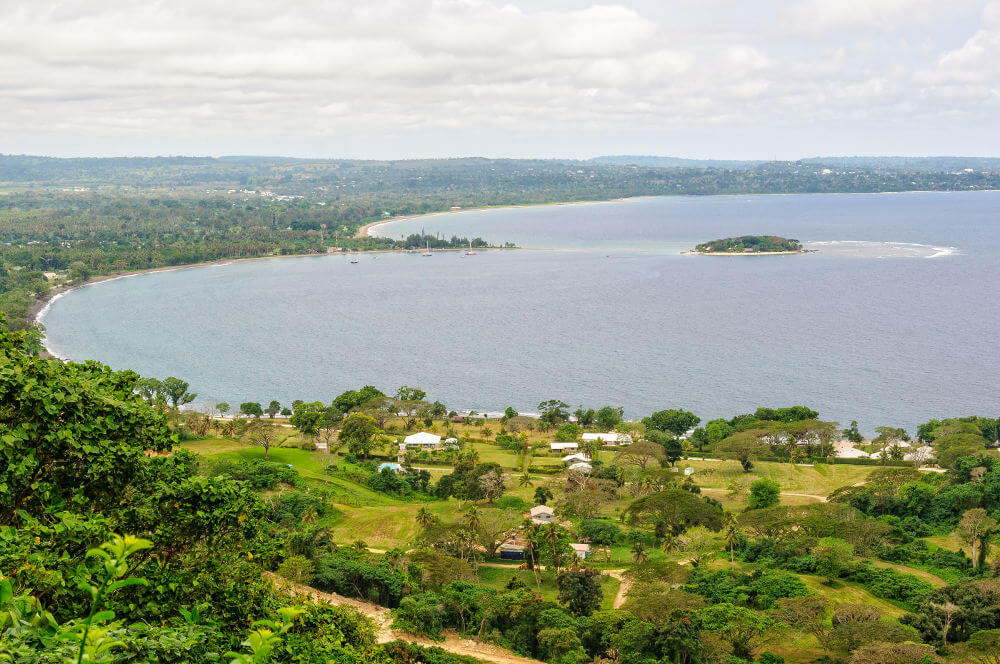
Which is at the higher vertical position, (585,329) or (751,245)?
(751,245)

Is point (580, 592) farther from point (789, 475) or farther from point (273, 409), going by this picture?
point (273, 409)

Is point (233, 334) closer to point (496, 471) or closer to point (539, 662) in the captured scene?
point (496, 471)

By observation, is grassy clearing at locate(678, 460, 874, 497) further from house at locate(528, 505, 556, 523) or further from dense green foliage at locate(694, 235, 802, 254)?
dense green foliage at locate(694, 235, 802, 254)

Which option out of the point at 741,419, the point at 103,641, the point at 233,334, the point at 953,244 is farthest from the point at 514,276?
the point at 103,641

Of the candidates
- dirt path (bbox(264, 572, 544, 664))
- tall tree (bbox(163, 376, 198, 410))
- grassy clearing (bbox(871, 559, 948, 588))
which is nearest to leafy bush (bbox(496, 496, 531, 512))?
dirt path (bbox(264, 572, 544, 664))

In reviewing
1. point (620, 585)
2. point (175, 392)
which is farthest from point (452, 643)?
point (175, 392)

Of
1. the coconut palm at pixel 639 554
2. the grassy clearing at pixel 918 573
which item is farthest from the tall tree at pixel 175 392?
the grassy clearing at pixel 918 573

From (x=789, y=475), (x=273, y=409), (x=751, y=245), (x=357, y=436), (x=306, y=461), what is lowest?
(x=789, y=475)
